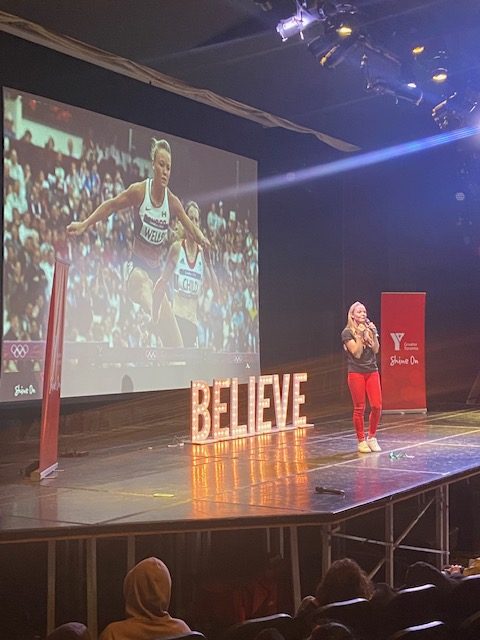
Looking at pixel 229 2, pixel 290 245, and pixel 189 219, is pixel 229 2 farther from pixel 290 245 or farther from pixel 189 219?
pixel 290 245

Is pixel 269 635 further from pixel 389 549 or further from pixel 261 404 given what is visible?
pixel 261 404

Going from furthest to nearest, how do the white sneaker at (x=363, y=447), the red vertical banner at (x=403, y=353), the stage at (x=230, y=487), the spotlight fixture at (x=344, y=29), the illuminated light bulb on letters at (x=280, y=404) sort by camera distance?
the red vertical banner at (x=403, y=353) < the illuminated light bulb on letters at (x=280, y=404) < the white sneaker at (x=363, y=447) < the spotlight fixture at (x=344, y=29) < the stage at (x=230, y=487)

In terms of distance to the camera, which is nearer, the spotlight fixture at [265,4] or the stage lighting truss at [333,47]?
the spotlight fixture at [265,4]

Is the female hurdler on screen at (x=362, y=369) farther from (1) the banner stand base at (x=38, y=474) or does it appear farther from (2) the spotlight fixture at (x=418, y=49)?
(1) the banner stand base at (x=38, y=474)

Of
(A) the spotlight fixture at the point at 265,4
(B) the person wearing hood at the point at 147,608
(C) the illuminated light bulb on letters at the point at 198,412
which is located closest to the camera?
(B) the person wearing hood at the point at 147,608

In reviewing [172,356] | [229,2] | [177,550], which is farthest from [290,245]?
[177,550]

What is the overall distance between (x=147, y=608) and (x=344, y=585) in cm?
82

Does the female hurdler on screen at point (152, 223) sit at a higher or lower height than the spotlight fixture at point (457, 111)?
lower

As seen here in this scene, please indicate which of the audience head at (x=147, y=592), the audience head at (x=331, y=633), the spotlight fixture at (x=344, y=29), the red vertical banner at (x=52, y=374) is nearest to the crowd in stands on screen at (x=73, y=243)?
the red vertical banner at (x=52, y=374)

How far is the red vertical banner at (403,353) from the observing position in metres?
12.1

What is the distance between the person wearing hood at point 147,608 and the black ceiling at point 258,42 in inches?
209

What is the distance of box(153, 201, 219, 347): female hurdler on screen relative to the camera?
32.4 ft

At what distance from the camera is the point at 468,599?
11.4 feet

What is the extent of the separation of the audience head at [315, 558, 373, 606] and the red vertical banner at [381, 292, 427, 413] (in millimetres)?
8626
